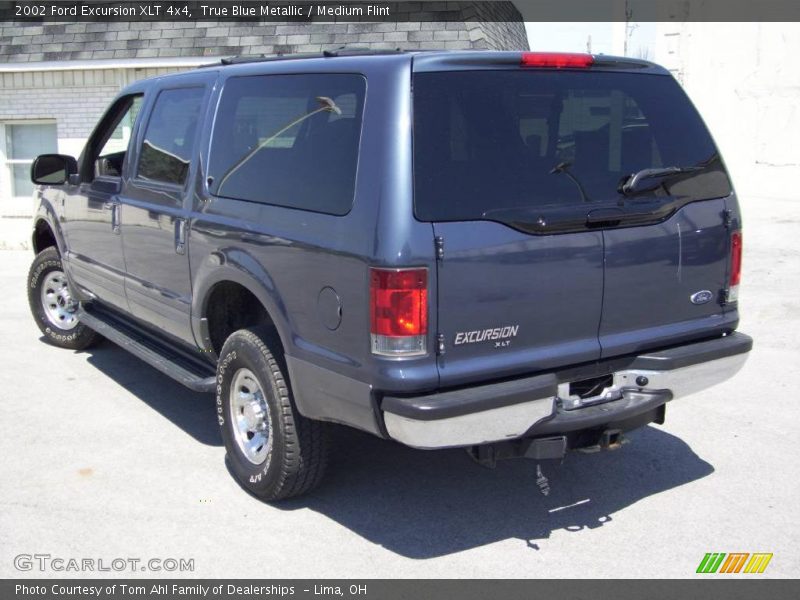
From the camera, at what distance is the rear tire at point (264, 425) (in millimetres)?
4414

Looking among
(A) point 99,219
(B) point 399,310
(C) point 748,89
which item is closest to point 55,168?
(A) point 99,219

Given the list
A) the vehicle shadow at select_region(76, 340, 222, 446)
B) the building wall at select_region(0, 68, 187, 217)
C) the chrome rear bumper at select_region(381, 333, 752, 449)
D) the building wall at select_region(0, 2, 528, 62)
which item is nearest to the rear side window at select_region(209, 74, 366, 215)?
the chrome rear bumper at select_region(381, 333, 752, 449)

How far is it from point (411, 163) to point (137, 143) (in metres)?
2.81

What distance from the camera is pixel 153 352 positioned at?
5.75 meters

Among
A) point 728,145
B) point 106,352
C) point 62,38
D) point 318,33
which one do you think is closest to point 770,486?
point 106,352

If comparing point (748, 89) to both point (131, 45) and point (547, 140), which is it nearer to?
point (131, 45)

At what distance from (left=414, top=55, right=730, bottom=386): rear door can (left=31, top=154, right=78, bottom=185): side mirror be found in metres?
3.71

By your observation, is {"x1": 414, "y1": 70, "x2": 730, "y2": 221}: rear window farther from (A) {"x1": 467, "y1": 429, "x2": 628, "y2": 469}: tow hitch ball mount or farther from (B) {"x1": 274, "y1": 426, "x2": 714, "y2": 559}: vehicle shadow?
(B) {"x1": 274, "y1": 426, "x2": 714, "y2": 559}: vehicle shadow

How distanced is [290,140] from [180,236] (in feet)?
3.54

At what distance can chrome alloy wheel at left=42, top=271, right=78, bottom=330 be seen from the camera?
24.9 ft

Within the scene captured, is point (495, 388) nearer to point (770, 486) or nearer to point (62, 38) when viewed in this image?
point (770, 486)

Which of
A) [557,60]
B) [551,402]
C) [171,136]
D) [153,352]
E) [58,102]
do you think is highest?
[557,60]

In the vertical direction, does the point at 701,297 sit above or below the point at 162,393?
above
